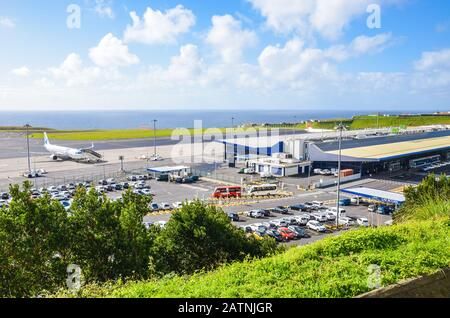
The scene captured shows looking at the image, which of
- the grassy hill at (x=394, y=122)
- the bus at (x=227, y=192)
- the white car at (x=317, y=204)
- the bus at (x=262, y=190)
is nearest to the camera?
the white car at (x=317, y=204)

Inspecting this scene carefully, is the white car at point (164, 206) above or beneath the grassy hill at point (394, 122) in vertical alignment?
beneath

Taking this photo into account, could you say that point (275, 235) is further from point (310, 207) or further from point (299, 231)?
point (310, 207)

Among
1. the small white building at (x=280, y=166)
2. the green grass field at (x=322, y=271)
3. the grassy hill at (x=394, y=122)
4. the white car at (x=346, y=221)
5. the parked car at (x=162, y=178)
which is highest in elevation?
the grassy hill at (x=394, y=122)

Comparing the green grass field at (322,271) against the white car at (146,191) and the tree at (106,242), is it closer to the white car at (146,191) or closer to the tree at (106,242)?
the tree at (106,242)

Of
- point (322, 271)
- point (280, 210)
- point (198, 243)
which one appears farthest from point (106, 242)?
point (280, 210)

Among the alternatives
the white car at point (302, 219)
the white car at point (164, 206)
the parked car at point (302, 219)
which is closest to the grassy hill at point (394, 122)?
the parked car at point (302, 219)

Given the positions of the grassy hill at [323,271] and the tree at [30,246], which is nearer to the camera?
the grassy hill at [323,271]
